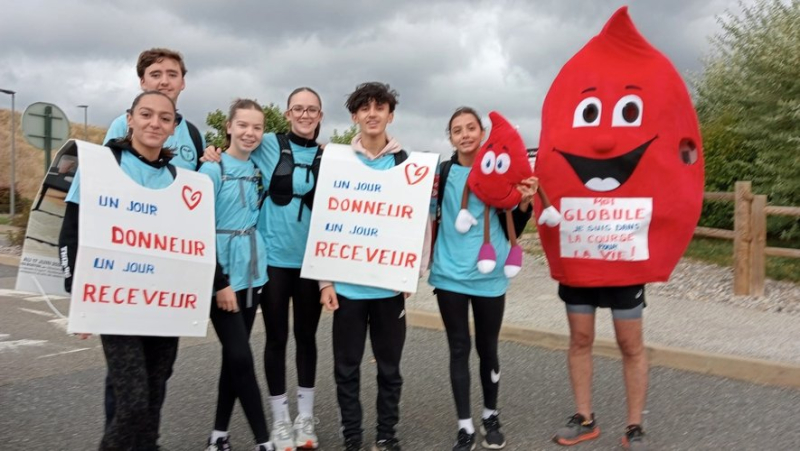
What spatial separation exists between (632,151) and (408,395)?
2207mm

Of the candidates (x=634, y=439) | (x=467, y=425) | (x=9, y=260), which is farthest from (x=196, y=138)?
(x=9, y=260)

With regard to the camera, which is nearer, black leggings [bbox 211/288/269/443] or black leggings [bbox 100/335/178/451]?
black leggings [bbox 100/335/178/451]

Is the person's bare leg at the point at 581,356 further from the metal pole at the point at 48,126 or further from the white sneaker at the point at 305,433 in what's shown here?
the metal pole at the point at 48,126

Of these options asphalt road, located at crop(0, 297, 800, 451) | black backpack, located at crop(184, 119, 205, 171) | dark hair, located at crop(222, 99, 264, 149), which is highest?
dark hair, located at crop(222, 99, 264, 149)

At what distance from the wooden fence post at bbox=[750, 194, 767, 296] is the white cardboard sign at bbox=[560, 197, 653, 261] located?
495 cm

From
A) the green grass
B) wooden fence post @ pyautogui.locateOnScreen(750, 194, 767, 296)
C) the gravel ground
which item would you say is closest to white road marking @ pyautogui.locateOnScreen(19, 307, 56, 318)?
the gravel ground

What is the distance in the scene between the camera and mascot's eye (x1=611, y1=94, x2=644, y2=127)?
142 inches

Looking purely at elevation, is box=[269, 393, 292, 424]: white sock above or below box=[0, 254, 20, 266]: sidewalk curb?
above

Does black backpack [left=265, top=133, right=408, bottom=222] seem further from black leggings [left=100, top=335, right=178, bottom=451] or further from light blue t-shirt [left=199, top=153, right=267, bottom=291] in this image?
black leggings [left=100, top=335, right=178, bottom=451]

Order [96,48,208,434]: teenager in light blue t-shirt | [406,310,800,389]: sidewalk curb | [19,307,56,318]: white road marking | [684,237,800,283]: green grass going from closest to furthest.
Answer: [96,48,208,434]: teenager in light blue t-shirt, [406,310,800,389]: sidewalk curb, [19,307,56,318]: white road marking, [684,237,800,283]: green grass

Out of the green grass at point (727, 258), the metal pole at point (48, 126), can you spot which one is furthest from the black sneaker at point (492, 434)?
the metal pole at point (48, 126)

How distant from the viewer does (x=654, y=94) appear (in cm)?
362

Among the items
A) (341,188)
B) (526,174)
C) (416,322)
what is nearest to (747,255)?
(416,322)

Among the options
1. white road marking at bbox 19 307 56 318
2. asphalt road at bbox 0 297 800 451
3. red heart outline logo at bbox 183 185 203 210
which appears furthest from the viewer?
white road marking at bbox 19 307 56 318
